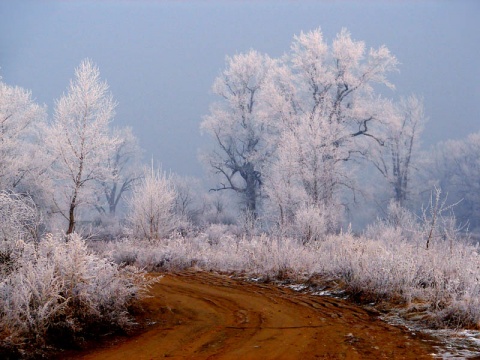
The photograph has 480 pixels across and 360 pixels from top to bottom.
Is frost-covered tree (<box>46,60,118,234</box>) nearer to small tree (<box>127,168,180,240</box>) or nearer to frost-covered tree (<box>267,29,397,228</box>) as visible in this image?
small tree (<box>127,168,180,240</box>)

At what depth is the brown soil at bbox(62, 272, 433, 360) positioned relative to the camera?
5.18 metres

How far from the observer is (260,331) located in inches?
245

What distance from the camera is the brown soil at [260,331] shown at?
17.0 ft

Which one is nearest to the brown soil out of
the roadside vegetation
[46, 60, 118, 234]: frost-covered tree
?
the roadside vegetation

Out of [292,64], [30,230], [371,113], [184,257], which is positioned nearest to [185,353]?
[30,230]

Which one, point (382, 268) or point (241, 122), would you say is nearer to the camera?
point (382, 268)

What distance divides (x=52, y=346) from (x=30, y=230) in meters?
2.97

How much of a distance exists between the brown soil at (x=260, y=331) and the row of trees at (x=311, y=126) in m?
10.2

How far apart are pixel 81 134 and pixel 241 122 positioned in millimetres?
16700

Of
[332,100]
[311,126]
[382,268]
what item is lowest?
[382,268]

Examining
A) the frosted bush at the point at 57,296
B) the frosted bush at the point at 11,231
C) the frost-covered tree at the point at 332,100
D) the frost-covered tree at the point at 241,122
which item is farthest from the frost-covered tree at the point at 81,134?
the frost-covered tree at the point at 241,122

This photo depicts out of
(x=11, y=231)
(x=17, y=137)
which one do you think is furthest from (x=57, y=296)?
(x=17, y=137)

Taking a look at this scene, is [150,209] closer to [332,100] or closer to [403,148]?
[332,100]

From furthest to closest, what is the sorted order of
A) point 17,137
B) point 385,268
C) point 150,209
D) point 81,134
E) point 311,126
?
1. point 311,126
2. point 17,137
3. point 150,209
4. point 81,134
5. point 385,268
